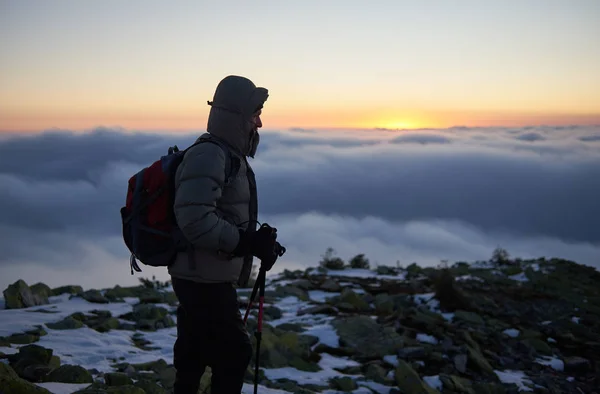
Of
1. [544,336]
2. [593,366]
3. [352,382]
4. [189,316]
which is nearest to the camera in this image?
[189,316]

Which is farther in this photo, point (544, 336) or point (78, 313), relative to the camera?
point (544, 336)

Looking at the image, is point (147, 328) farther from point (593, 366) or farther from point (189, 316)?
point (593, 366)

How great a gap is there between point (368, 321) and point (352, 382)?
264 cm

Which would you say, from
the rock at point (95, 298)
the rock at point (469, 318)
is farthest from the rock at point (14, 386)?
the rock at point (469, 318)

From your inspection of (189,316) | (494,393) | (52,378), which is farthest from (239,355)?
(494,393)

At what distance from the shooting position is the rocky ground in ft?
22.2

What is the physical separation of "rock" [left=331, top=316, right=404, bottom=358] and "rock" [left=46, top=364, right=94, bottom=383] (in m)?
4.34

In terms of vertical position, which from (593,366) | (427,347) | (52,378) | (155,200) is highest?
(155,200)

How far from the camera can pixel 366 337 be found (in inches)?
367

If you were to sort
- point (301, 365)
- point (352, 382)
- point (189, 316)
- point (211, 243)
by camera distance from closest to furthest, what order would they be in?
point (211, 243)
point (189, 316)
point (352, 382)
point (301, 365)

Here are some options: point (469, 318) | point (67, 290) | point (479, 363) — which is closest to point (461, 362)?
point (479, 363)

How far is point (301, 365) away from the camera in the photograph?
7.91 meters

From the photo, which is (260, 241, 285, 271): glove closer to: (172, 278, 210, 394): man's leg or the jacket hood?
(172, 278, 210, 394): man's leg

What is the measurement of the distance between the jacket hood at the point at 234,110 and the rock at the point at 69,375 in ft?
11.5
